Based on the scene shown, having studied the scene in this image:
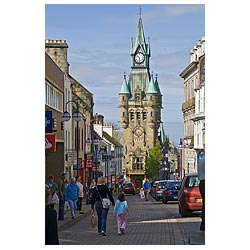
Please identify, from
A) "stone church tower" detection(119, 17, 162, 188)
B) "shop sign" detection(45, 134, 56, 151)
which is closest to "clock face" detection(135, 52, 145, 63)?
"stone church tower" detection(119, 17, 162, 188)

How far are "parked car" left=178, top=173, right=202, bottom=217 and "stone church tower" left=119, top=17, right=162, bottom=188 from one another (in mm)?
152147

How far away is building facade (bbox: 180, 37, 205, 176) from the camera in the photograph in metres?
65.8

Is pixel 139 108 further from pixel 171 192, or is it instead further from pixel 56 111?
pixel 171 192

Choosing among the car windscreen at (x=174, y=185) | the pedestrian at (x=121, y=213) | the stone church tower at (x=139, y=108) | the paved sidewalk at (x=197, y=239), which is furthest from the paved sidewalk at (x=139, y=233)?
the stone church tower at (x=139, y=108)

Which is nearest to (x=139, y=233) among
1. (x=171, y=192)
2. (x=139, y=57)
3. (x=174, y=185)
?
(x=174, y=185)

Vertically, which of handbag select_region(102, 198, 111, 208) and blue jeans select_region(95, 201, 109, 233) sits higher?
handbag select_region(102, 198, 111, 208)

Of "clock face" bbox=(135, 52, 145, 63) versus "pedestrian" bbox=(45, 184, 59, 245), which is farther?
"clock face" bbox=(135, 52, 145, 63)

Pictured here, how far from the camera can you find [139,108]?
18962 cm

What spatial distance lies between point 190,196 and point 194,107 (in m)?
50.0

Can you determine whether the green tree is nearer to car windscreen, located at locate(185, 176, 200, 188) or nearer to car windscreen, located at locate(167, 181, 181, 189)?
car windscreen, located at locate(167, 181, 181, 189)

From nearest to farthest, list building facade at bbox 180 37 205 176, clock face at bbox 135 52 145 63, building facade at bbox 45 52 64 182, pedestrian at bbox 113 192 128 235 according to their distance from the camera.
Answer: pedestrian at bbox 113 192 128 235
building facade at bbox 45 52 64 182
building facade at bbox 180 37 205 176
clock face at bbox 135 52 145 63

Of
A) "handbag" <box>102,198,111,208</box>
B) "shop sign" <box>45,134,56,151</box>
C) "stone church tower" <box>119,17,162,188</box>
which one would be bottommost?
"handbag" <box>102,198,111,208</box>

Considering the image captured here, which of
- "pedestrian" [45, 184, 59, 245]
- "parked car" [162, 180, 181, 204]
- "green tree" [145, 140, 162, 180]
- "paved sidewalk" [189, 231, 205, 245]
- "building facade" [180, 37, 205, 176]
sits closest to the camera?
"pedestrian" [45, 184, 59, 245]

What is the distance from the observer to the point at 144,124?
614 feet
